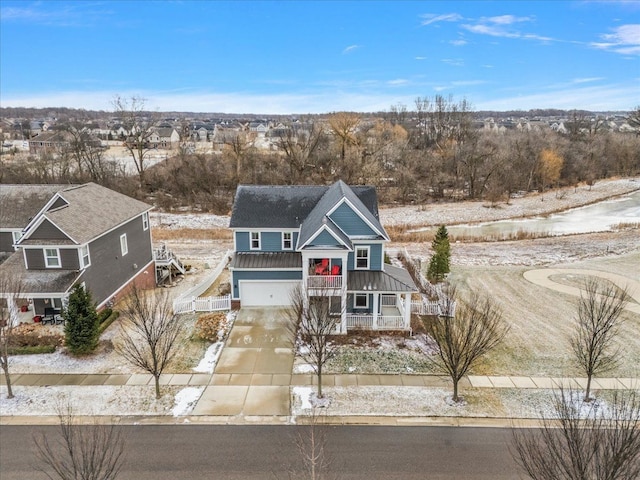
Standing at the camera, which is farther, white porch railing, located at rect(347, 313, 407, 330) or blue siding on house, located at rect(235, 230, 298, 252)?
blue siding on house, located at rect(235, 230, 298, 252)

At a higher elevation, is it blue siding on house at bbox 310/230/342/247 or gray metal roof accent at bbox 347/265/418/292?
blue siding on house at bbox 310/230/342/247

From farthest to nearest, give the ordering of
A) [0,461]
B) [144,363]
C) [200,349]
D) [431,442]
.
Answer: [200,349] < [144,363] < [431,442] < [0,461]

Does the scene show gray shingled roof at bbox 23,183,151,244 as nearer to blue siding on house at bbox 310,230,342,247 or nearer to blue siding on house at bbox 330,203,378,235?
blue siding on house at bbox 310,230,342,247

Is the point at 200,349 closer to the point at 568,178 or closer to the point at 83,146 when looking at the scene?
the point at 83,146

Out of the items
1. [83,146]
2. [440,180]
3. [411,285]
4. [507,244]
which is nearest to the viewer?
[411,285]

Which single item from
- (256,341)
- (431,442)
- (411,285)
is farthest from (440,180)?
(431,442)

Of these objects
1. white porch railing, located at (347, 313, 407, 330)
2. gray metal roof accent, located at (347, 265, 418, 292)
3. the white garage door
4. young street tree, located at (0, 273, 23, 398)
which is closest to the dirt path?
gray metal roof accent, located at (347, 265, 418, 292)

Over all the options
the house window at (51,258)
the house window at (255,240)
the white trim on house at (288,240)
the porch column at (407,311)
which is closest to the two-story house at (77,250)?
the house window at (51,258)

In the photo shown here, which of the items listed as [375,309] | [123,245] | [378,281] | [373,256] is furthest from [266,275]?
[123,245]

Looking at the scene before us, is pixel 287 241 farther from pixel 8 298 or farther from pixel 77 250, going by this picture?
pixel 8 298
